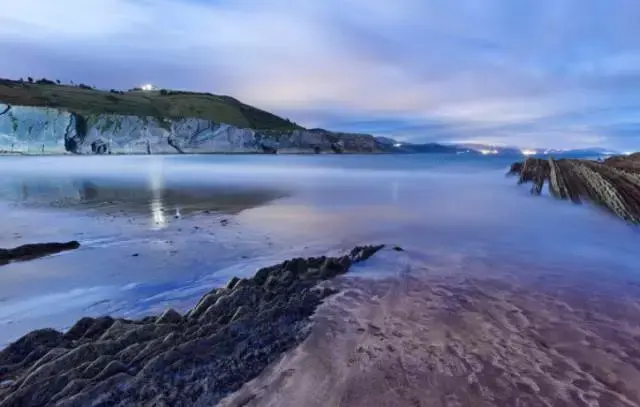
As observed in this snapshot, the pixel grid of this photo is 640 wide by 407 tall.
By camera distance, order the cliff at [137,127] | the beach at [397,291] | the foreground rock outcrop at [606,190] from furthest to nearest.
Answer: the cliff at [137,127] < the foreground rock outcrop at [606,190] < the beach at [397,291]

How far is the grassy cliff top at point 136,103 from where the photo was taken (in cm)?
12301

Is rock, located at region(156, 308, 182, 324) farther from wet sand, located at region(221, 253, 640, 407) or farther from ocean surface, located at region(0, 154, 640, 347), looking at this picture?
wet sand, located at region(221, 253, 640, 407)

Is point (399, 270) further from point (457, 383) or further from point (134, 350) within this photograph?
point (134, 350)

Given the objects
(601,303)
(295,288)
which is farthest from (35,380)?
(601,303)

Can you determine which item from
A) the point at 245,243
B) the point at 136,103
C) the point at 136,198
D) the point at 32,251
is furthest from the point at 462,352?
the point at 136,103

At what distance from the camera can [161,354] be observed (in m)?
4.91

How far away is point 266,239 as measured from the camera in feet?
44.1

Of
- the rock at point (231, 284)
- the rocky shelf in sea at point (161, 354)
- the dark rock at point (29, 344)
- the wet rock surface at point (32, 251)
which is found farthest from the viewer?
the wet rock surface at point (32, 251)

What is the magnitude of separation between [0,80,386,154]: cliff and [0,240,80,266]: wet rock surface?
112 metres

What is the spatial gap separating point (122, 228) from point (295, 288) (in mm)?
9514

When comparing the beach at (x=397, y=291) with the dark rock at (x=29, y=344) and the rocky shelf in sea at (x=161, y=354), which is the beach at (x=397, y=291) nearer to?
the rocky shelf in sea at (x=161, y=354)

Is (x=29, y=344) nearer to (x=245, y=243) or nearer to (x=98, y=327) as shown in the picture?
(x=98, y=327)

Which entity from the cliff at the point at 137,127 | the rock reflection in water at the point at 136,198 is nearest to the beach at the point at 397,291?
the rock reflection in water at the point at 136,198

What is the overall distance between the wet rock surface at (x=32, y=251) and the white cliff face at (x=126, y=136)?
112 meters
